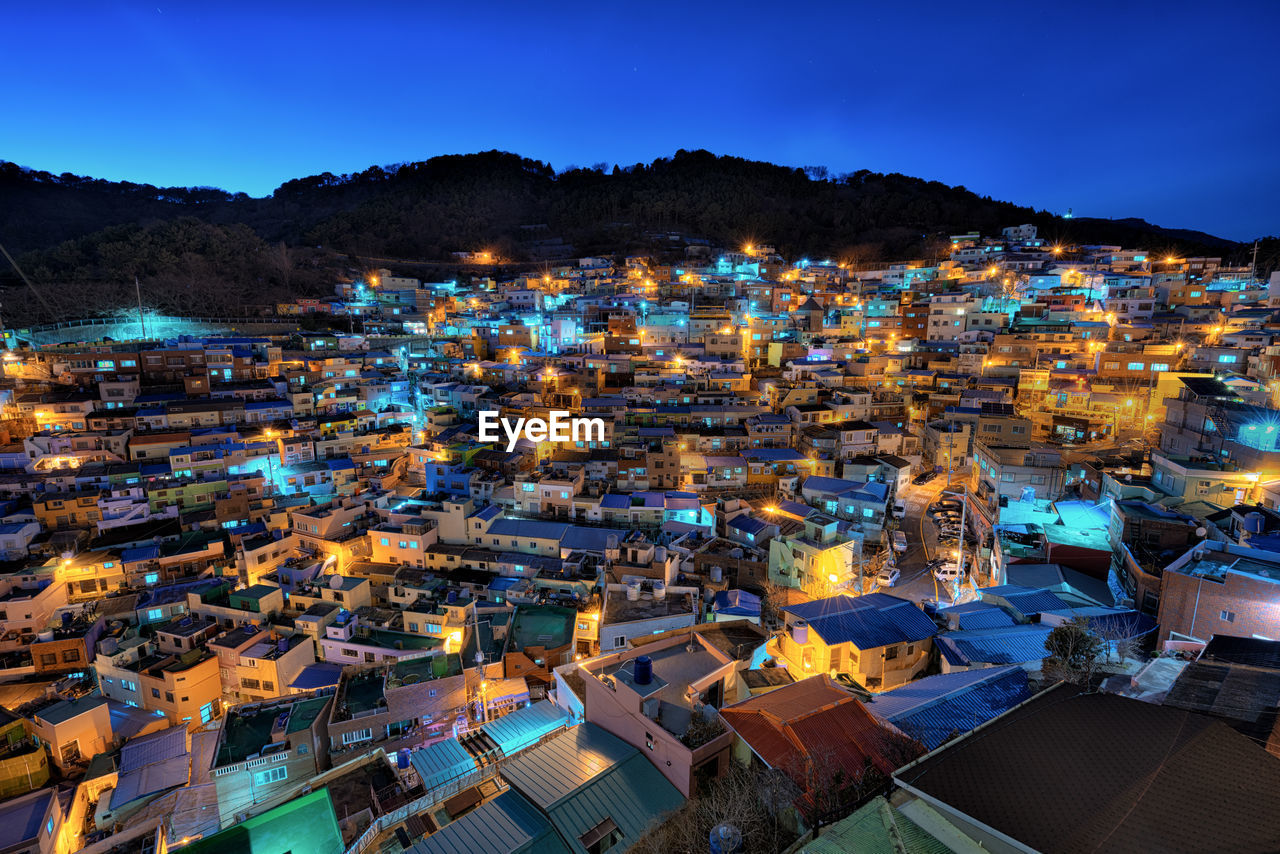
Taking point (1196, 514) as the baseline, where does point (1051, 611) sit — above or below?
below

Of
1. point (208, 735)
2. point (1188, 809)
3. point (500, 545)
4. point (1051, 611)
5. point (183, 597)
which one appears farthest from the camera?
point (500, 545)

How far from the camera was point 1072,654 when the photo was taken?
676 cm

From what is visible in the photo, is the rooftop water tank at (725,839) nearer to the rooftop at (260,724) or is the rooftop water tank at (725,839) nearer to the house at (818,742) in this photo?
the house at (818,742)

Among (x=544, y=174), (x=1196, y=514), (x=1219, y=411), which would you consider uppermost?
(x=544, y=174)

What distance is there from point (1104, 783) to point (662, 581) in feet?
30.7

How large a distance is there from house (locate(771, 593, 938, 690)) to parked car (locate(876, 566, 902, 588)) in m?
3.58

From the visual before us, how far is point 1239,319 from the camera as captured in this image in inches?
885

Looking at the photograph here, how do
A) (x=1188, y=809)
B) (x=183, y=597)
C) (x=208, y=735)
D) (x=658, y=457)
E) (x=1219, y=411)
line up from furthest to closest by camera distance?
(x=658, y=457) → (x=183, y=597) → (x=1219, y=411) → (x=208, y=735) → (x=1188, y=809)

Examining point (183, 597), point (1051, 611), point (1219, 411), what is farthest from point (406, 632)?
point (1219, 411)

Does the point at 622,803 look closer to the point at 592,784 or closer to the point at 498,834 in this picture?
the point at 592,784

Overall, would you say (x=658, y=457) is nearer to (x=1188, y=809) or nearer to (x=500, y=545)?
(x=500, y=545)

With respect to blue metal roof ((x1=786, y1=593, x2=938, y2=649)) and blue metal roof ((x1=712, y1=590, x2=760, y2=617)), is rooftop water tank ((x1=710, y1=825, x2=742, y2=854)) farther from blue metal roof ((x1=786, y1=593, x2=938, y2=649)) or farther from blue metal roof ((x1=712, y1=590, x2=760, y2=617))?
Answer: blue metal roof ((x1=712, y1=590, x2=760, y2=617))

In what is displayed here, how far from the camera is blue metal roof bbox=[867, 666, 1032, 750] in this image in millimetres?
6014

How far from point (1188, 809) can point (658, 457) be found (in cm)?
1517
